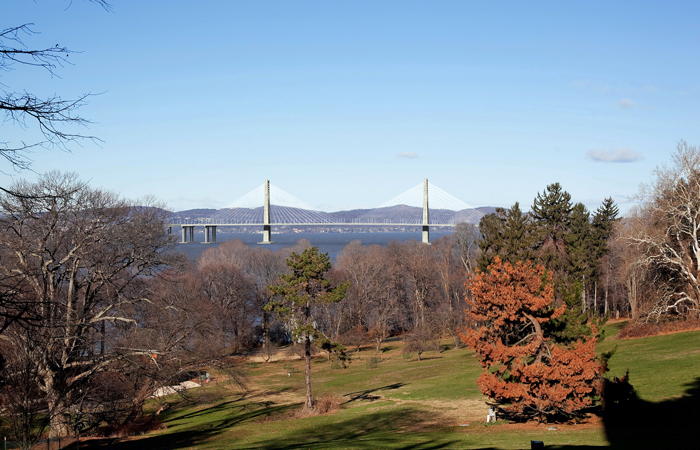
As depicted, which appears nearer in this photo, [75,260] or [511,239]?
[75,260]

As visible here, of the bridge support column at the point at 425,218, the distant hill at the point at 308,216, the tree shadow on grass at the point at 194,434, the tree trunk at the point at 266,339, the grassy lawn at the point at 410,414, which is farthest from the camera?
the distant hill at the point at 308,216

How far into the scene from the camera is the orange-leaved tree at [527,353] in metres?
14.8

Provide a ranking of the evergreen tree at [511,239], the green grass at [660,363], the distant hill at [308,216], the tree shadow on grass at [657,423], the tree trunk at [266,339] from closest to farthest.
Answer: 1. the tree shadow on grass at [657,423]
2. the green grass at [660,363]
3. the evergreen tree at [511,239]
4. the tree trunk at [266,339]
5. the distant hill at [308,216]

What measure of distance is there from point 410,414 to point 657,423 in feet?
27.1

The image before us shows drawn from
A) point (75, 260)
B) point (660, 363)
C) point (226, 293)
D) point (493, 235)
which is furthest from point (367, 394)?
point (226, 293)

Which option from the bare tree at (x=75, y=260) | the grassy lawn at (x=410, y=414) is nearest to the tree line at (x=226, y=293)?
the bare tree at (x=75, y=260)

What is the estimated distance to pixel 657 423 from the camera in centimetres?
1366

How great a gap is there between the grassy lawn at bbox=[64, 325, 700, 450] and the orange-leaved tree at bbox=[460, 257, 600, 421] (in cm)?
78

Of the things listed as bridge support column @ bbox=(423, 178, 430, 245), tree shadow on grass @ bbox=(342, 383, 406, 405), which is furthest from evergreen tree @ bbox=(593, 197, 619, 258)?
bridge support column @ bbox=(423, 178, 430, 245)

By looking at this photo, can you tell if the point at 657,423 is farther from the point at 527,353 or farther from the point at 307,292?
the point at 307,292

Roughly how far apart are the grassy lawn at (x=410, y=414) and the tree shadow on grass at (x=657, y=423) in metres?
0.03

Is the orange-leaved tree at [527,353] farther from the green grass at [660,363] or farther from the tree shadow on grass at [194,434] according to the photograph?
the tree shadow on grass at [194,434]

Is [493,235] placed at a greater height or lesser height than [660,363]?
greater

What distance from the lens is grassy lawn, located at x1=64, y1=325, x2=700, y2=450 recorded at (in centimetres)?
1354
